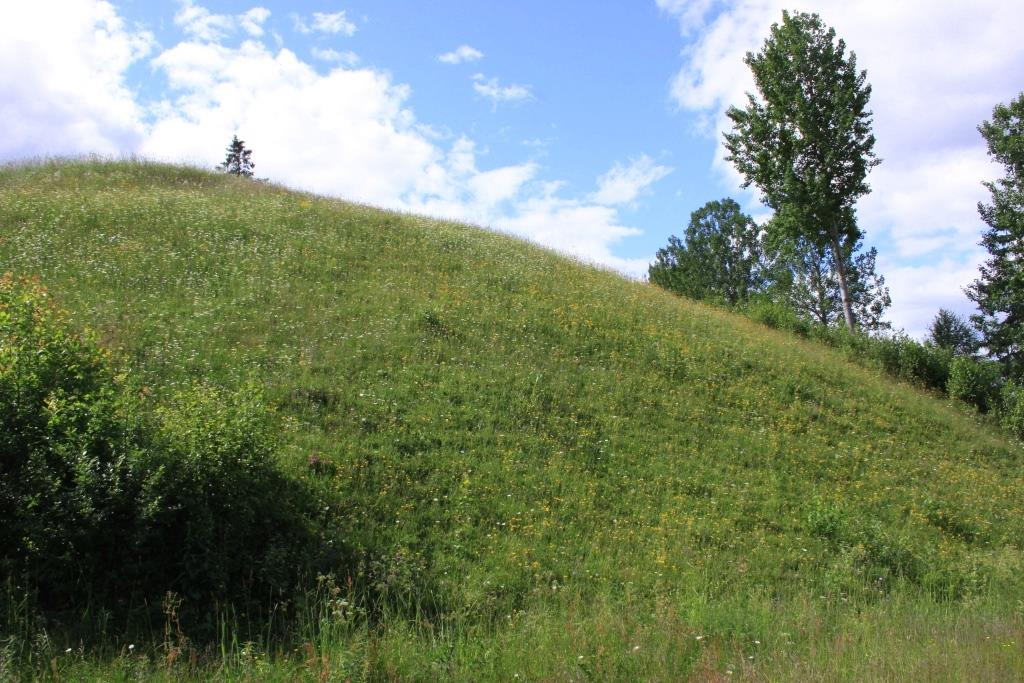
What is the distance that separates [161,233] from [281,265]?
14.3 ft

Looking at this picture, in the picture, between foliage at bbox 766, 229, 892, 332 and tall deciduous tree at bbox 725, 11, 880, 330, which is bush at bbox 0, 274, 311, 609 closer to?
tall deciduous tree at bbox 725, 11, 880, 330

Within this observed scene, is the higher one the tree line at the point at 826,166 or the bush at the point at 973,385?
the tree line at the point at 826,166

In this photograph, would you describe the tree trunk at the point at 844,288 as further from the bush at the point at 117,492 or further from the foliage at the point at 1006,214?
the bush at the point at 117,492

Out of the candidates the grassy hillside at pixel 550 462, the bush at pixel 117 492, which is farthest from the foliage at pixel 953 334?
the bush at pixel 117 492

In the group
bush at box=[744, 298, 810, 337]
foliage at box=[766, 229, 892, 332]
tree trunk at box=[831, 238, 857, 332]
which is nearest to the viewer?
bush at box=[744, 298, 810, 337]

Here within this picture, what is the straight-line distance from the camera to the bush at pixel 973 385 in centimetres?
2192

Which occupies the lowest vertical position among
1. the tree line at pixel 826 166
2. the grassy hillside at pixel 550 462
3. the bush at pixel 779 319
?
the grassy hillside at pixel 550 462

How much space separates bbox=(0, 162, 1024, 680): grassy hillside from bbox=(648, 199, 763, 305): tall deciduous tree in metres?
34.4

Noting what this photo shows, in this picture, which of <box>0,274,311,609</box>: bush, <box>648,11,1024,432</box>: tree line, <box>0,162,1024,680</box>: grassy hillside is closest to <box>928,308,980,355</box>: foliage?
<box>648,11,1024,432</box>: tree line

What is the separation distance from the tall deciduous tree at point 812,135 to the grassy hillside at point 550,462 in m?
7.91

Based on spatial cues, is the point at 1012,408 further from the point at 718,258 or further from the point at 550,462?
the point at 718,258

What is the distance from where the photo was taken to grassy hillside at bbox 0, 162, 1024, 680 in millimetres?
5785

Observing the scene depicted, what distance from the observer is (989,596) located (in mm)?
8195

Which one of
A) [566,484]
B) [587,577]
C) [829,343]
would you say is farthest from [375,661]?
[829,343]
